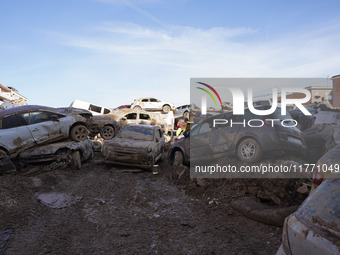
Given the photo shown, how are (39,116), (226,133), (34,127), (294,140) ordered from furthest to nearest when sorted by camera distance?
(39,116) → (34,127) → (226,133) → (294,140)

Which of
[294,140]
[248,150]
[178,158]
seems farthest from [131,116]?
[294,140]

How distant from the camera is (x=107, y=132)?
15.9m

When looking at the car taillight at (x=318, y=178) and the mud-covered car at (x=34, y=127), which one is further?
the mud-covered car at (x=34, y=127)

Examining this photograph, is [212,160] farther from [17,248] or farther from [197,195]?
[17,248]

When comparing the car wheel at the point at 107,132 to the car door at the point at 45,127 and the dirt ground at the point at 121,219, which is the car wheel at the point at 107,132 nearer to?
the car door at the point at 45,127

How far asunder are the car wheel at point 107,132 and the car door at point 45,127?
473 centimetres

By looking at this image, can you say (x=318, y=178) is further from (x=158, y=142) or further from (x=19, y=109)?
(x=19, y=109)

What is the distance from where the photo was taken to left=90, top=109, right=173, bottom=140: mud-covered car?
15.8 m

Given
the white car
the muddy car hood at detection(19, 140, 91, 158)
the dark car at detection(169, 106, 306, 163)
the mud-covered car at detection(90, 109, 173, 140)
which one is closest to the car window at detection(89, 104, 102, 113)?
the mud-covered car at detection(90, 109, 173, 140)

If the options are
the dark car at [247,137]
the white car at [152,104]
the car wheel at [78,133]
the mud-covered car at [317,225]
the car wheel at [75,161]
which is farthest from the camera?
the white car at [152,104]

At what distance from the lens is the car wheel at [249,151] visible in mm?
7480

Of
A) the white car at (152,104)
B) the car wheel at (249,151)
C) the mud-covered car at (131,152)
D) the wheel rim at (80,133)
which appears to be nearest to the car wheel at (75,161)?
the mud-covered car at (131,152)

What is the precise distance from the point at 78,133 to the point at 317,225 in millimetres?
10507

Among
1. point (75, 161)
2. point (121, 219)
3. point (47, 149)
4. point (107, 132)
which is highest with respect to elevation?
point (107, 132)
